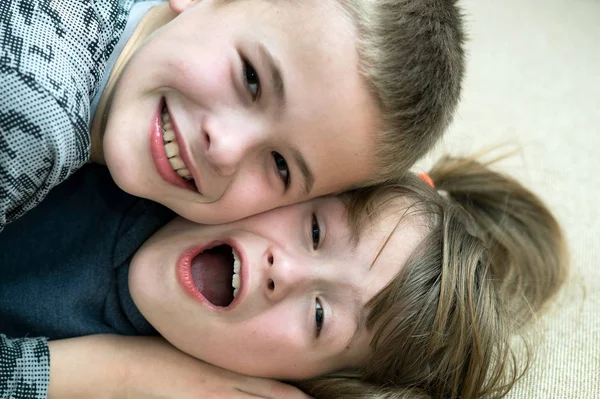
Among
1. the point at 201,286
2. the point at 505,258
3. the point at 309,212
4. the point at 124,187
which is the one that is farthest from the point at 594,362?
the point at 124,187

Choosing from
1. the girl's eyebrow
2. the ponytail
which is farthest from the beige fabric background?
the girl's eyebrow

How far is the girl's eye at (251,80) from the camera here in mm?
832

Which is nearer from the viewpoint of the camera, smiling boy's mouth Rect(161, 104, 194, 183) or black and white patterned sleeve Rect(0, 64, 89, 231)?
black and white patterned sleeve Rect(0, 64, 89, 231)

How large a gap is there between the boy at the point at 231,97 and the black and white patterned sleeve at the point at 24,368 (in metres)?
0.18

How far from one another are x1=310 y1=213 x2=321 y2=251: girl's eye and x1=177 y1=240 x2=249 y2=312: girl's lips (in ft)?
0.32

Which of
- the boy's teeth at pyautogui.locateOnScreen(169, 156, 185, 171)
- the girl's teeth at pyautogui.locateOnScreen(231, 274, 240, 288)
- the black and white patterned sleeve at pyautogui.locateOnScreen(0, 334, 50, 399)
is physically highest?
the boy's teeth at pyautogui.locateOnScreen(169, 156, 185, 171)

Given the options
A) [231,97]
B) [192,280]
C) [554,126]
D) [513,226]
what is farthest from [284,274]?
[554,126]

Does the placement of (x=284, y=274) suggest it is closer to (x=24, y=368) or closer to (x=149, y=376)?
(x=149, y=376)

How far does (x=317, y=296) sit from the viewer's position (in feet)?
2.95

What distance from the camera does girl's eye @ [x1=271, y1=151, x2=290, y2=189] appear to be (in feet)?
2.89

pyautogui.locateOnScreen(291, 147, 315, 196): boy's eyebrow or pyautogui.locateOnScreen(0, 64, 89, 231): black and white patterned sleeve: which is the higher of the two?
pyautogui.locateOnScreen(0, 64, 89, 231): black and white patterned sleeve

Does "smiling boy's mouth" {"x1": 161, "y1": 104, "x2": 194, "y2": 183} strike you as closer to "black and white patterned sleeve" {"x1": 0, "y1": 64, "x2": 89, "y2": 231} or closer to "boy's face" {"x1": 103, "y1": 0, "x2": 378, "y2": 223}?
"boy's face" {"x1": 103, "y1": 0, "x2": 378, "y2": 223}

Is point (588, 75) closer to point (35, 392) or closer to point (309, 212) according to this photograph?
point (309, 212)

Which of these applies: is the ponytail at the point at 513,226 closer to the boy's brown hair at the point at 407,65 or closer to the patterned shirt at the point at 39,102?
the boy's brown hair at the point at 407,65
